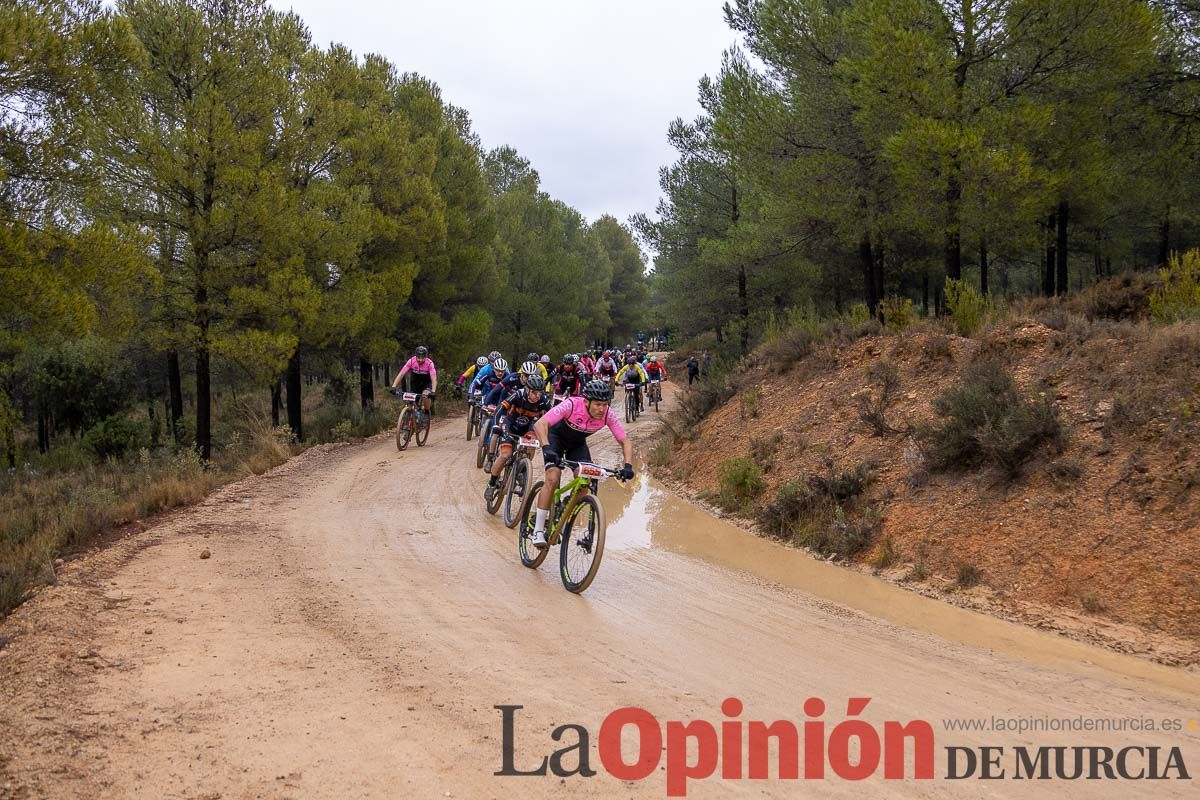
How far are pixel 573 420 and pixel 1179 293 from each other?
9.43 metres

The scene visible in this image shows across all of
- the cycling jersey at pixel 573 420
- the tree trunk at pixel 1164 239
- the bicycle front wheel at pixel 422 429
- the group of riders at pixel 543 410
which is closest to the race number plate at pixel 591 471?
the group of riders at pixel 543 410

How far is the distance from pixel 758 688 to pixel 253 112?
17263mm

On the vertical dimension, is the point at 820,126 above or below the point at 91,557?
above

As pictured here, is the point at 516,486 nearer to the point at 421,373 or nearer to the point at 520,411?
the point at 520,411

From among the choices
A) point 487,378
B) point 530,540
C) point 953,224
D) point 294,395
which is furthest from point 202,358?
point 953,224

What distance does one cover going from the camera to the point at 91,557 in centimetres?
783

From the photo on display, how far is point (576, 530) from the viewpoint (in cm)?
782

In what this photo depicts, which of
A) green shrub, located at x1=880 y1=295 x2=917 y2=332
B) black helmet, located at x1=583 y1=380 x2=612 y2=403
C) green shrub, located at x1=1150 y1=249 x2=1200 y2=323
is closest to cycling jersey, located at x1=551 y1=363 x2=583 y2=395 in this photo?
green shrub, located at x1=880 y1=295 x2=917 y2=332

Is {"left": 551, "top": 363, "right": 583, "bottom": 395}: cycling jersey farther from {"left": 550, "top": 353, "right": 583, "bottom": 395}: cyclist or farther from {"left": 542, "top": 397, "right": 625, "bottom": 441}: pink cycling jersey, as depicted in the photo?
{"left": 542, "top": 397, "right": 625, "bottom": 441}: pink cycling jersey

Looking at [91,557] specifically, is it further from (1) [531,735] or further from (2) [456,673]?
(1) [531,735]

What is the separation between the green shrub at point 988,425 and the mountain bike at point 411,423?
11.3 m

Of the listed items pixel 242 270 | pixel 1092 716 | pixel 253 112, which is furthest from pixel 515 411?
pixel 253 112

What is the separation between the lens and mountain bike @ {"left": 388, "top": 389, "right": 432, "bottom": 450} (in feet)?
56.9

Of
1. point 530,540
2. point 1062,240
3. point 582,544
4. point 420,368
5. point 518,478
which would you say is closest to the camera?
point 582,544
